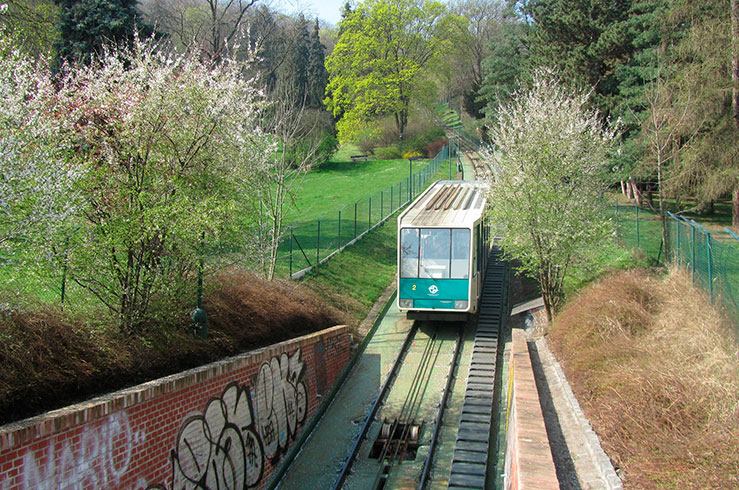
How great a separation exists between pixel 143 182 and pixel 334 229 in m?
17.1

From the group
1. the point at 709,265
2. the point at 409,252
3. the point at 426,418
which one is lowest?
the point at 426,418

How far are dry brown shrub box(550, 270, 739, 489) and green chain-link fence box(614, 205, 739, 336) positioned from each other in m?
0.37

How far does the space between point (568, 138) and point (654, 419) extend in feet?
34.7

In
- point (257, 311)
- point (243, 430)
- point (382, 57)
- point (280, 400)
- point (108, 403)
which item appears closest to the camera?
point (108, 403)

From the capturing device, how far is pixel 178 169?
9.64 meters

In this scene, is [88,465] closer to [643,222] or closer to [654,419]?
[654,419]

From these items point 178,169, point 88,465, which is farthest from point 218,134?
point 88,465

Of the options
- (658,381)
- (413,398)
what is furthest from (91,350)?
(413,398)

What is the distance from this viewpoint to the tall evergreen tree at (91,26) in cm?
1892

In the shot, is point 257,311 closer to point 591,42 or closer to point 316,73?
point 591,42

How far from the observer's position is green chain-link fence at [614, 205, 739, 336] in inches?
426

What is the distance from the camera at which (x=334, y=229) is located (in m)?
26.1

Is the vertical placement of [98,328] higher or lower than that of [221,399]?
higher

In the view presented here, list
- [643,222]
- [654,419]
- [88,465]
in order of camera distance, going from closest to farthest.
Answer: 1. [88,465]
2. [654,419]
3. [643,222]
